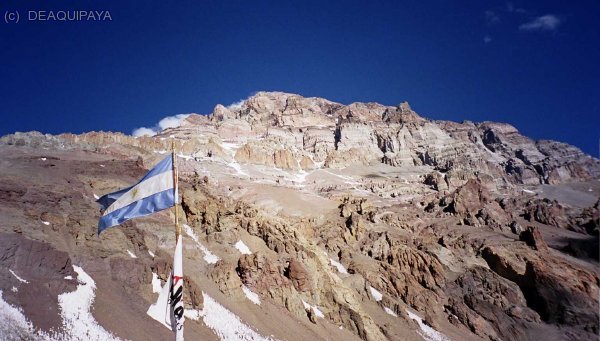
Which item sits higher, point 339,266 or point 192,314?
point 192,314

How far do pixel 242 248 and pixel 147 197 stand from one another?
93.3 ft

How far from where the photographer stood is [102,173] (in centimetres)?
4253

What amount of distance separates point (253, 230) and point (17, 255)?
74.9 ft

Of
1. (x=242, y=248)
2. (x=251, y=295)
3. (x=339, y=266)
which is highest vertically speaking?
(x=242, y=248)

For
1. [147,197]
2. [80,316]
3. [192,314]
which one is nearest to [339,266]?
[192,314]

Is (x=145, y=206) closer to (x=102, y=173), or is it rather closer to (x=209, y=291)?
(x=209, y=291)

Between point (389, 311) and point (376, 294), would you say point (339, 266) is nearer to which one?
point (376, 294)

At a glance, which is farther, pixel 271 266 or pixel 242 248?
pixel 242 248

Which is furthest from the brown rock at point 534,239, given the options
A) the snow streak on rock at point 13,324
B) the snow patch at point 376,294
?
the snow streak on rock at point 13,324

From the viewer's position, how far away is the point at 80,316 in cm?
2075

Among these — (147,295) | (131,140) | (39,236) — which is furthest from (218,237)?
(131,140)

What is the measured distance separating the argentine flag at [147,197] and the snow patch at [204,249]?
24.3 metres

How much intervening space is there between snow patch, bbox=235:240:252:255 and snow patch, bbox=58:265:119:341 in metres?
16.2

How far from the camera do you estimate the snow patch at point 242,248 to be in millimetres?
38725
